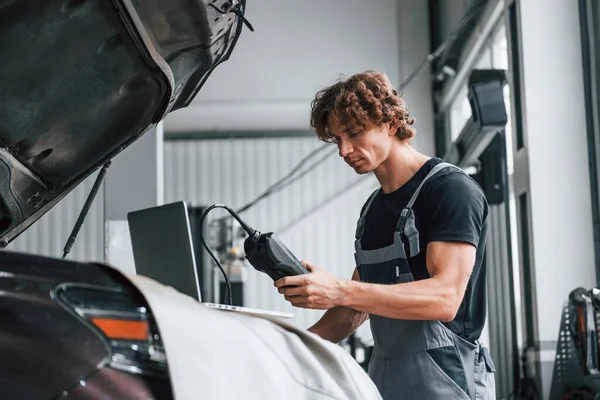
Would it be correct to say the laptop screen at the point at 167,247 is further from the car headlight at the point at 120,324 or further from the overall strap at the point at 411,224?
the car headlight at the point at 120,324

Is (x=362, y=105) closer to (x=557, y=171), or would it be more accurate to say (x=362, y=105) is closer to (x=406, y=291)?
(x=406, y=291)

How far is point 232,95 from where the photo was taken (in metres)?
10.9

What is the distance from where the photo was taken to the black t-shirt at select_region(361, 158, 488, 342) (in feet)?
7.70

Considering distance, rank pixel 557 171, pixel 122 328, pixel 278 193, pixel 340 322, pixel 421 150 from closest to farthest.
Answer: pixel 122 328, pixel 340 322, pixel 557 171, pixel 421 150, pixel 278 193

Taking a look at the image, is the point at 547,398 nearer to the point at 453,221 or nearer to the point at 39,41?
the point at 453,221

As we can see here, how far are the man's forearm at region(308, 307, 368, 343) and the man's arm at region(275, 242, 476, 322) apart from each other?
16.0 inches

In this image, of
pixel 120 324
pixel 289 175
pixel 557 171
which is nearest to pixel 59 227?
pixel 289 175

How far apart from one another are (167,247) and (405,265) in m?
0.69

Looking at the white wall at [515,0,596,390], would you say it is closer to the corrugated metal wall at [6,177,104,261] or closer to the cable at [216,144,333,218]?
the cable at [216,144,333,218]

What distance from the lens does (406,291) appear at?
7.43 feet

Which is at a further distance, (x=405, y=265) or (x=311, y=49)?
(x=311, y=49)

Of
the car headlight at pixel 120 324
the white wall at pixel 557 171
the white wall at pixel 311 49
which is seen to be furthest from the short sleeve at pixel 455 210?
the white wall at pixel 311 49

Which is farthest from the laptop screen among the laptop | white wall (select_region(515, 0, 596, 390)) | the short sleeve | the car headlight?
white wall (select_region(515, 0, 596, 390))

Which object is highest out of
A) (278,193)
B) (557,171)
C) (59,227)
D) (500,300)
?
(557,171)
